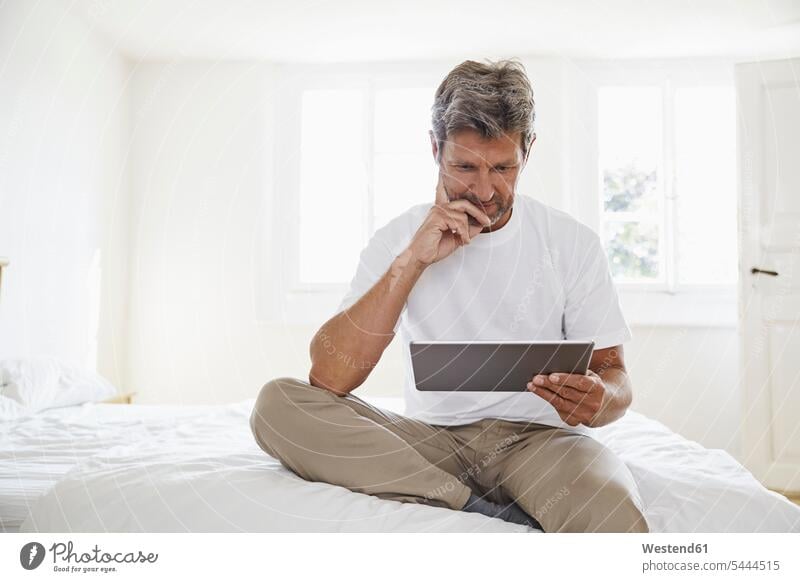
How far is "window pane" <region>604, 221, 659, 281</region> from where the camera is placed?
2.97 metres

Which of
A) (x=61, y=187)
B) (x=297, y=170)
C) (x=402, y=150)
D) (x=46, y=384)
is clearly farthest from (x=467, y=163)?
(x=297, y=170)

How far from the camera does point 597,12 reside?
8.12 ft

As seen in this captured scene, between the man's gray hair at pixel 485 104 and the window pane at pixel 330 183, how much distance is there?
186 centimetres

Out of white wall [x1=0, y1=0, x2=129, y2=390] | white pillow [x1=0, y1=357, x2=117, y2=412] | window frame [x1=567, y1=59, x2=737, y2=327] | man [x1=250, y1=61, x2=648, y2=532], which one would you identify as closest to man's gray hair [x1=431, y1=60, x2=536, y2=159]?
man [x1=250, y1=61, x2=648, y2=532]

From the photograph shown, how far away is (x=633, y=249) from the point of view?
2998 mm

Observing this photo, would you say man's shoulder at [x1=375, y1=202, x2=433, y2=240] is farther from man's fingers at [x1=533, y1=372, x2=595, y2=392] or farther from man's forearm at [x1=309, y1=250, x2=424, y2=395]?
man's fingers at [x1=533, y1=372, x2=595, y2=392]

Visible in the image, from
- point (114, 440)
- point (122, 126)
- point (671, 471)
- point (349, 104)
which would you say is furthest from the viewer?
point (349, 104)

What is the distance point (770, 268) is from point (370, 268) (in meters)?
2.02

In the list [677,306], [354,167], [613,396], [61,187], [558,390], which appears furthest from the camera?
[354,167]

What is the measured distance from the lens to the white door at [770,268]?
248 cm

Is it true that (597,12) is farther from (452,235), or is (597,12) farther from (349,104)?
(452,235)
